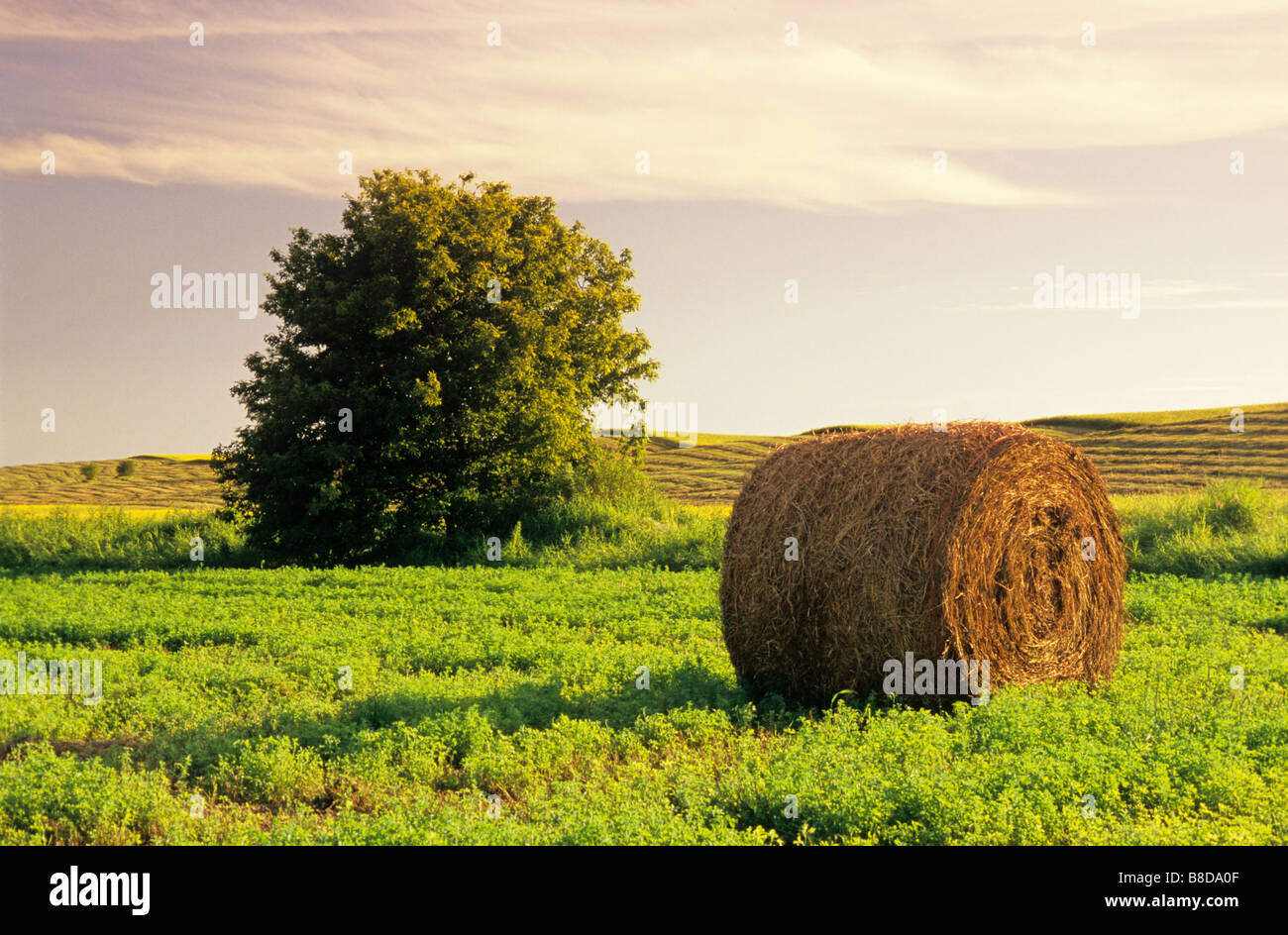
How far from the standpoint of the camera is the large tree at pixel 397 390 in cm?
2614

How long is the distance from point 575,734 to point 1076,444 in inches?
2014

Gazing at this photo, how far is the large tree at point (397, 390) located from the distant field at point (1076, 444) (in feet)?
34.0

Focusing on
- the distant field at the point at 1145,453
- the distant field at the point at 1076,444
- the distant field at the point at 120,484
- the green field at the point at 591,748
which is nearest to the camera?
the green field at the point at 591,748

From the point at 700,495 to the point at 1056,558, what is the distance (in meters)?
41.9

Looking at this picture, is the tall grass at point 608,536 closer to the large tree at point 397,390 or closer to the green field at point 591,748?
the large tree at point 397,390

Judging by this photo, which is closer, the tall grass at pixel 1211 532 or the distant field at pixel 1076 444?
the tall grass at pixel 1211 532

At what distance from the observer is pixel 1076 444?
173ft

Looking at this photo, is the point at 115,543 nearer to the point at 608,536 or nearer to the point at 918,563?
the point at 608,536

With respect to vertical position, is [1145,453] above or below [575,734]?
above

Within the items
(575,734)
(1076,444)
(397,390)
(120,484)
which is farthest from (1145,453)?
(120,484)

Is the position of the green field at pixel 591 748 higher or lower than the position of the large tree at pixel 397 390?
lower

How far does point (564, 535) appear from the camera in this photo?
24.9 meters

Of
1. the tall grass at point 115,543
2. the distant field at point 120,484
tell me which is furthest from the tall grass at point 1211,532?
the distant field at point 120,484
